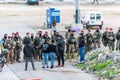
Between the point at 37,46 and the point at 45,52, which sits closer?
the point at 45,52

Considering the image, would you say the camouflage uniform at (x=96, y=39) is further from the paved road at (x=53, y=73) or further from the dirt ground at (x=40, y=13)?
the dirt ground at (x=40, y=13)

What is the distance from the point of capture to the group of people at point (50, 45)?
24.4 m

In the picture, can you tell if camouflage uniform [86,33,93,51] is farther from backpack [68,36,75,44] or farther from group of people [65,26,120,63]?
backpack [68,36,75,44]

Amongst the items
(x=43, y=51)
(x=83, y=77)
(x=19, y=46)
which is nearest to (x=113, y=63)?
(x=83, y=77)

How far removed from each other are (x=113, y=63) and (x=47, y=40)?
11.9ft

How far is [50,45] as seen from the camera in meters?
24.4

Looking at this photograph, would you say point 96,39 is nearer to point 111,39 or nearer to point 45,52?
point 111,39

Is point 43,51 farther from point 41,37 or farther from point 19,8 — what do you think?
point 19,8

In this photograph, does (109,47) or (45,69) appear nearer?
(45,69)

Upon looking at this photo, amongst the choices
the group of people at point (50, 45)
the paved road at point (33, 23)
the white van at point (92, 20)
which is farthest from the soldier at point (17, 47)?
the white van at point (92, 20)

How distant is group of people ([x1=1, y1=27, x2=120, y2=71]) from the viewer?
80.0 feet

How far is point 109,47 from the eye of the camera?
2775 centimetres

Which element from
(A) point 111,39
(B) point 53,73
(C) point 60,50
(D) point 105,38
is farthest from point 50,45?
(A) point 111,39

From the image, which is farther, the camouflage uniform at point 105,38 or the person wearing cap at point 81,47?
the camouflage uniform at point 105,38
